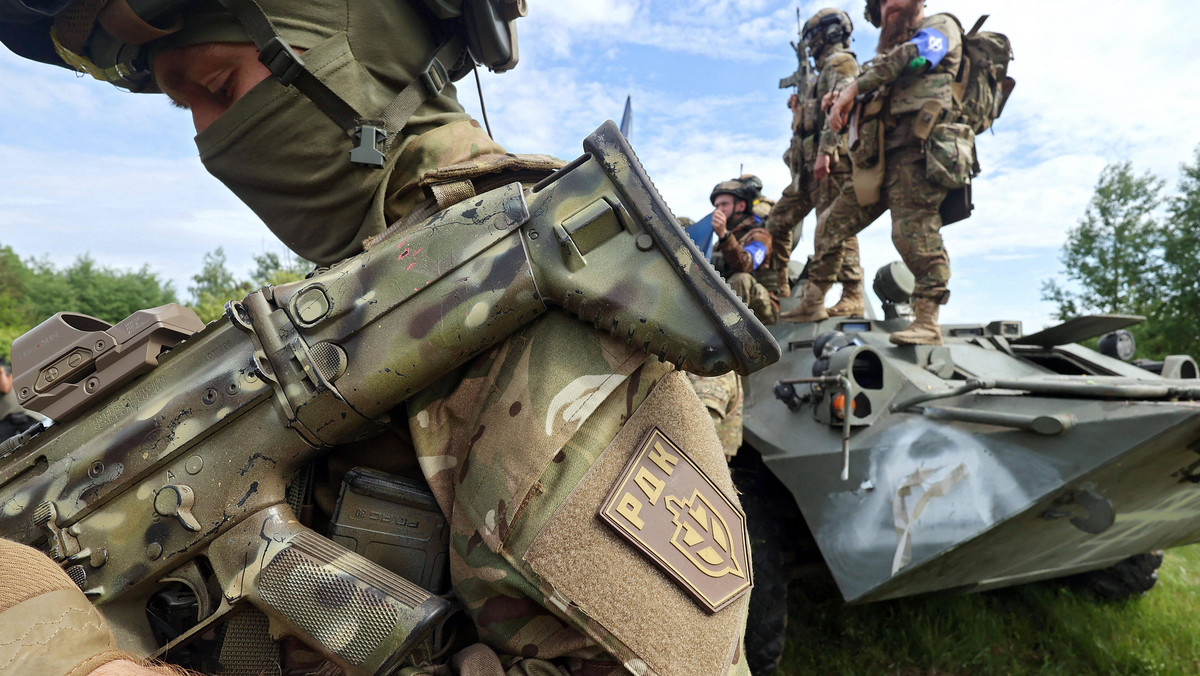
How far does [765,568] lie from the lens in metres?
3.76

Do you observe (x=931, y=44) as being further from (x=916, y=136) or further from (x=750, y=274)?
(x=750, y=274)

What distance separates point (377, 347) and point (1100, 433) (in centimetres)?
263

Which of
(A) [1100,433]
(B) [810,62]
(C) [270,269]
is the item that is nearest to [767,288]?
(B) [810,62]

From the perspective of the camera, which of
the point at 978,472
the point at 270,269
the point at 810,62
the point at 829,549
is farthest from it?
the point at 270,269

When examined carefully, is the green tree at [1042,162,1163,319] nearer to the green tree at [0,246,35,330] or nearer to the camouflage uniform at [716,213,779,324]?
the camouflage uniform at [716,213,779,324]

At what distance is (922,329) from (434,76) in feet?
11.6

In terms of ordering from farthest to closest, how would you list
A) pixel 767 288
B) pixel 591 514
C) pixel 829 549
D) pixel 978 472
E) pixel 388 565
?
pixel 767 288 < pixel 829 549 < pixel 978 472 < pixel 388 565 < pixel 591 514

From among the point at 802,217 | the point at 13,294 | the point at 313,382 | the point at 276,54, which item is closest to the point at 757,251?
the point at 802,217

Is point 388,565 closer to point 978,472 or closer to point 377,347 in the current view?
point 377,347

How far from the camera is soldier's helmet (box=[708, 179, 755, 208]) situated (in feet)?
24.5

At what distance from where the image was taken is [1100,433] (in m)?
2.57

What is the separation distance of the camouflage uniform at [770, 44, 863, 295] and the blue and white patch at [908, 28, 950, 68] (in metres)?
1.07

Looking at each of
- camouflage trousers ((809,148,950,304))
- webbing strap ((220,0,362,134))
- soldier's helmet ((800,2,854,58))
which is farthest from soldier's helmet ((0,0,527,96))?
soldier's helmet ((800,2,854,58))

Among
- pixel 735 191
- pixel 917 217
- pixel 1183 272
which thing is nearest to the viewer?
pixel 917 217
